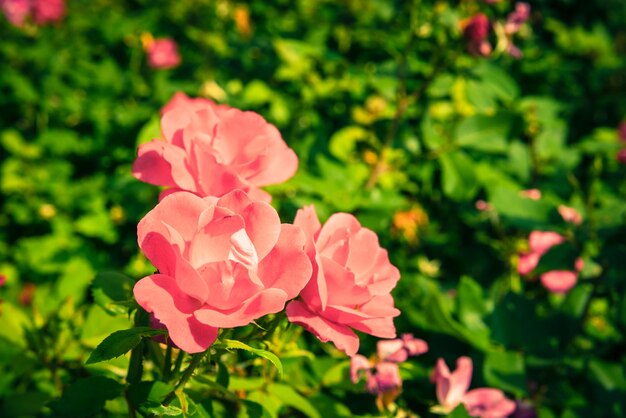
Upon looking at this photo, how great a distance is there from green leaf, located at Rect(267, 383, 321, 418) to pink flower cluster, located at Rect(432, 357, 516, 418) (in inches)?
9.7

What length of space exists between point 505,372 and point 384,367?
0.45 metres

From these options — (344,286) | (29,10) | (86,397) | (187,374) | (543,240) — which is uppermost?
(344,286)

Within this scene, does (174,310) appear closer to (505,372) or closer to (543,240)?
(505,372)

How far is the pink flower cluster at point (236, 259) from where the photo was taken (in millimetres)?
573

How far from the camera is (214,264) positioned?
61cm

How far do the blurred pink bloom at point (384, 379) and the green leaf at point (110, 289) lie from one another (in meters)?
0.41

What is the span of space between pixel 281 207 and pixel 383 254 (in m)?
0.53

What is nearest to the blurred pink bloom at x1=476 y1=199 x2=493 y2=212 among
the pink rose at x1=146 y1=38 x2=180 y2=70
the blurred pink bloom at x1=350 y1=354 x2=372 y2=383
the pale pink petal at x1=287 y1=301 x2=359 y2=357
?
the blurred pink bloom at x1=350 y1=354 x2=372 y2=383

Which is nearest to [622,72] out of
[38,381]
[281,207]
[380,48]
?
[380,48]

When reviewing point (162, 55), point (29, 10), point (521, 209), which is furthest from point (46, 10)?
point (521, 209)

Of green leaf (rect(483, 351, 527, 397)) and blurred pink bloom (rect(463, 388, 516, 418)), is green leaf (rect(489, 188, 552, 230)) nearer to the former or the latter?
green leaf (rect(483, 351, 527, 397))

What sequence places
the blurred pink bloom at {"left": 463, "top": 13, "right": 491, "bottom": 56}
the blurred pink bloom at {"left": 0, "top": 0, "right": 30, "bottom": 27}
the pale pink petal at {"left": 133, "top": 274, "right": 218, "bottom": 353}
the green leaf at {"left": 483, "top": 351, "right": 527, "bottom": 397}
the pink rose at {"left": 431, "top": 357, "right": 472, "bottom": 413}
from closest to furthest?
the pale pink petal at {"left": 133, "top": 274, "right": 218, "bottom": 353}
the pink rose at {"left": 431, "top": 357, "right": 472, "bottom": 413}
the green leaf at {"left": 483, "top": 351, "right": 527, "bottom": 397}
the blurred pink bloom at {"left": 463, "top": 13, "right": 491, "bottom": 56}
the blurred pink bloom at {"left": 0, "top": 0, "right": 30, "bottom": 27}

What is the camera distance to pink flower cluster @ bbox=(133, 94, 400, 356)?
1.88 ft

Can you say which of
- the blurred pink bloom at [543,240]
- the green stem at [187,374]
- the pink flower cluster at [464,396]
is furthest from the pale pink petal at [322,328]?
the blurred pink bloom at [543,240]
